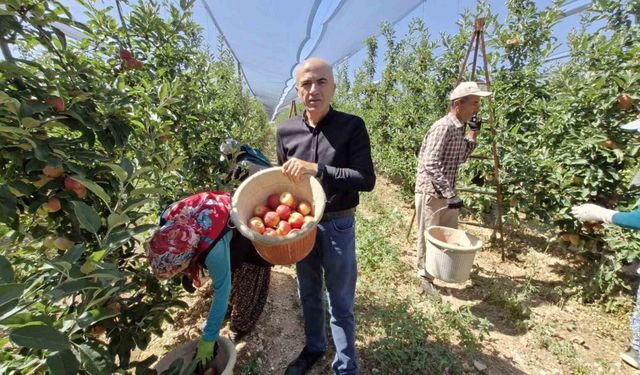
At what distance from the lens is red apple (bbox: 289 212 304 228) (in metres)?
1.46

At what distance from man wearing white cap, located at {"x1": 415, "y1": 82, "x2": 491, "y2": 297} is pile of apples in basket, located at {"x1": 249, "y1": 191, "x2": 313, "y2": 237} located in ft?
4.71

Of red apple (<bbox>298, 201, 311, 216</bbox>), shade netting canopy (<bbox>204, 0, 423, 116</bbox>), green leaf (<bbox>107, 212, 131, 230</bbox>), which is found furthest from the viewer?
shade netting canopy (<bbox>204, 0, 423, 116</bbox>)

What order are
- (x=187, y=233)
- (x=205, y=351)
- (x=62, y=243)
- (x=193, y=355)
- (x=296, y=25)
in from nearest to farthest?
1. (x=62, y=243)
2. (x=187, y=233)
3. (x=205, y=351)
4. (x=193, y=355)
5. (x=296, y=25)

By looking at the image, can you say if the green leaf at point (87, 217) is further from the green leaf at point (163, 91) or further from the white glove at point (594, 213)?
the white glove at point (594, 213)

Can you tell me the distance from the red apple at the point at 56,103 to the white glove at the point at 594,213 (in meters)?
2.81

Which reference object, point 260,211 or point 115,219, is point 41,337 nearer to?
point 115,219

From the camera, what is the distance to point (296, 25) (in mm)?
8492

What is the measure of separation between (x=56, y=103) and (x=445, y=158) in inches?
96.8

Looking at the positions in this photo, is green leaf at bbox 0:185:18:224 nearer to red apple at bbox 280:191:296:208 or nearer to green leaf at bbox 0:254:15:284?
green leaf at bbox 0:254:15:284

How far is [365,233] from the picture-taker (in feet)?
12.1

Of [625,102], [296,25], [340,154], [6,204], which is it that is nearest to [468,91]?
[625,102]

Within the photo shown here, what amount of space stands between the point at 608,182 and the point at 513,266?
1195mm

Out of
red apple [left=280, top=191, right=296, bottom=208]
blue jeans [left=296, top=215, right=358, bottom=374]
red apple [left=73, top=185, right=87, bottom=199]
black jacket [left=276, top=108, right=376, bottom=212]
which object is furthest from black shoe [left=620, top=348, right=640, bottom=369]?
red apple [left=73, top=185, right=87, bottom=199]

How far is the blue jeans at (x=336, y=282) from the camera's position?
5.24 ft
